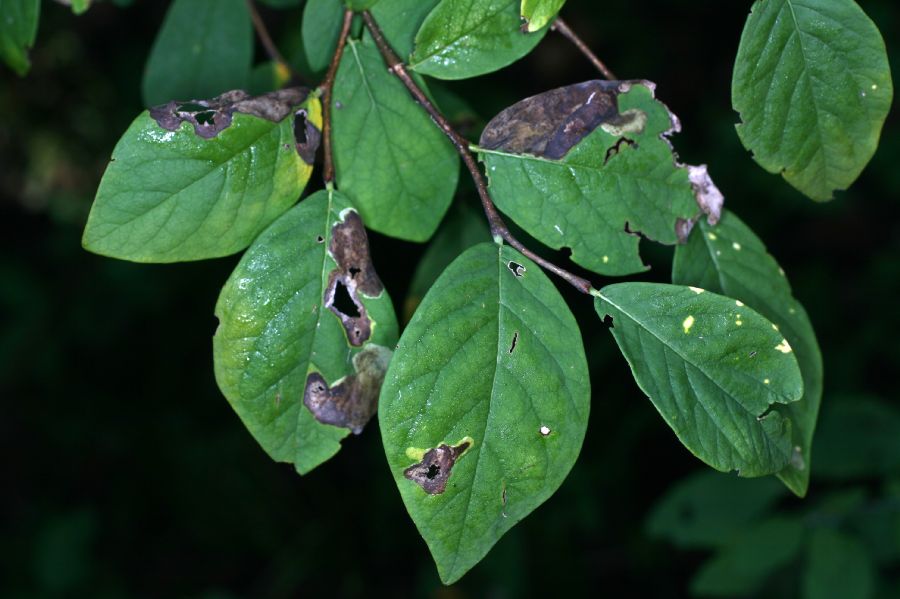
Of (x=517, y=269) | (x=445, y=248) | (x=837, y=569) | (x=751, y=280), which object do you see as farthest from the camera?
(x=837, y=569)

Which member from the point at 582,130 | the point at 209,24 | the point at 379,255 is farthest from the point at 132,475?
the point at 582,130

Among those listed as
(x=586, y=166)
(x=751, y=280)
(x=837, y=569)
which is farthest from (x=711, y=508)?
(x=586, y=166)

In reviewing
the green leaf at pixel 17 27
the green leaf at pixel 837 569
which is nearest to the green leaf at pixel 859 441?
the green leaf at pixel 837 569

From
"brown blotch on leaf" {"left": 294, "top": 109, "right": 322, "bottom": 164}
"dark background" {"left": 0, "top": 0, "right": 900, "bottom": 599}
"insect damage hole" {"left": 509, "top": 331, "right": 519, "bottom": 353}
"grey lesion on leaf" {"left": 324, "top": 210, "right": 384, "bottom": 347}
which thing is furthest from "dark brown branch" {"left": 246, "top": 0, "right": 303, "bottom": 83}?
"dark background" {"left": 0, "top": 0, "right": 900, "bottom": 599}

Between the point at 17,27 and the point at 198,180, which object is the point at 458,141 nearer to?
the point at 198,180

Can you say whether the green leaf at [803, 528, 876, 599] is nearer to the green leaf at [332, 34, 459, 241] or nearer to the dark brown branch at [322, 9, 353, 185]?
the green leaf at [332, 34, 459, 241]

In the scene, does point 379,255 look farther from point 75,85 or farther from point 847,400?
point 75,85

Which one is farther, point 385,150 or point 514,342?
point 385,150
